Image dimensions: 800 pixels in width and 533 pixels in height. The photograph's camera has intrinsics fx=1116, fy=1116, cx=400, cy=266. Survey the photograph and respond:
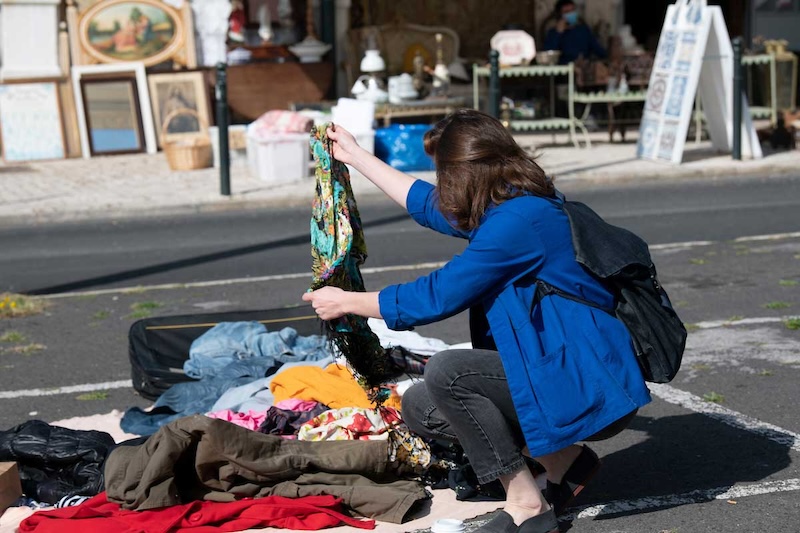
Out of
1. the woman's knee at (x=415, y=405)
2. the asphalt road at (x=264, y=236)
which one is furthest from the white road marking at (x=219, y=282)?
the woman's knee at (x=415, y=405)

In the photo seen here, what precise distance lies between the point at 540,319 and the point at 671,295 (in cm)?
419

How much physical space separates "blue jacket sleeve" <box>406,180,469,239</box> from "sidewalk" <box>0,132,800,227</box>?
8833 mm

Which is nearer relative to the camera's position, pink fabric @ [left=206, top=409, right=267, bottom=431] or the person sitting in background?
pink fabric @ [left=206, top=409, right=267, bottom=431]

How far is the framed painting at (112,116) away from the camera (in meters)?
16.6

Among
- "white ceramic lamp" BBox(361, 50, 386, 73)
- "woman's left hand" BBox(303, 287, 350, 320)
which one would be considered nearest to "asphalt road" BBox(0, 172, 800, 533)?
"woman's left hand" BBox(303, 287, 350, 320)

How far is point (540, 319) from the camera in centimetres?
368

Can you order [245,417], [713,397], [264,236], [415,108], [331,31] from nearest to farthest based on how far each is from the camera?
1. [245,417]
2. [713,397]
3. [264,236]
4. [415,108]
5. [331,31]

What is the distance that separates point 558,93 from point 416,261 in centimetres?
998

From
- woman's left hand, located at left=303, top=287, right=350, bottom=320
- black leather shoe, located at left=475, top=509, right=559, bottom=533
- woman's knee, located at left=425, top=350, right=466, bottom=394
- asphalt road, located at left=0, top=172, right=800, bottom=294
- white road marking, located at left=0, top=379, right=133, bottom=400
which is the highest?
woman's left hand, located at left=303, top=287, right=350, bottom=320

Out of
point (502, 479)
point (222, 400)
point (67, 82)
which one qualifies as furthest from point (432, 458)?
point (67, 82)

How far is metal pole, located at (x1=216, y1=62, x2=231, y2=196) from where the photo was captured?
501 inches

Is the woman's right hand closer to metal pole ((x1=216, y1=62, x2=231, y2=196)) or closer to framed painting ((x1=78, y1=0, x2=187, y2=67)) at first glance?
metal pole ((x1=216, y1=62, x2=231, y2=196))

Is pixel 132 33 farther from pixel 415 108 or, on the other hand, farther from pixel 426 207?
pixel 426 207

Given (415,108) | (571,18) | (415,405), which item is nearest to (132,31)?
(415,108)
